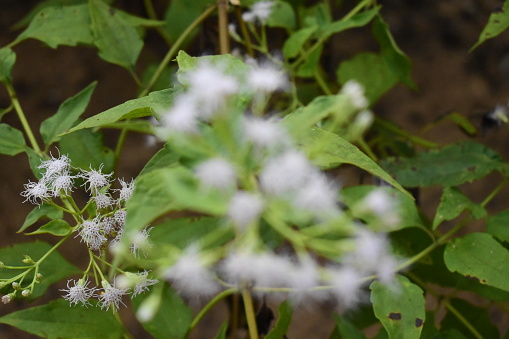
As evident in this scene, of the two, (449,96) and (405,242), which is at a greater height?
(405,242)

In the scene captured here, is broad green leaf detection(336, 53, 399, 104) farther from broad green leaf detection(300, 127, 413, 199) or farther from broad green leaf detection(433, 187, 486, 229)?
broad green leaf detection(300, 127, 413, 199)

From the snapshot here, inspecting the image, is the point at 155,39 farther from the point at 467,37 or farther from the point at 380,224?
the point at 380,224

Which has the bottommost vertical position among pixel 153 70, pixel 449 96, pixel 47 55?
pixel 449 96

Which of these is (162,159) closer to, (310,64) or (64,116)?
(64,116)

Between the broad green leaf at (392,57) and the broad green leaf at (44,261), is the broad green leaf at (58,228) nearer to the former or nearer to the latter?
the broad green leaf at (44,261)

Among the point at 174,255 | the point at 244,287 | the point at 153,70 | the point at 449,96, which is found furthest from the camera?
the point at 449,96

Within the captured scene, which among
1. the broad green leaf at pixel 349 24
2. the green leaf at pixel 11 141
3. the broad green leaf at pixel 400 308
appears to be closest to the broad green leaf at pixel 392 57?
the broad green leaf at pixel 349 24

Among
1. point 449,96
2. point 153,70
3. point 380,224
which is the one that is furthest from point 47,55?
point 380,224
